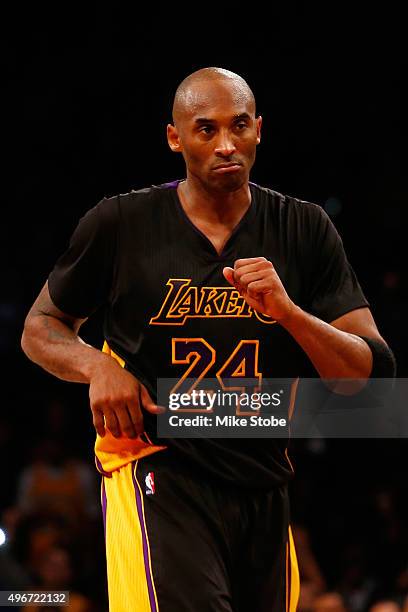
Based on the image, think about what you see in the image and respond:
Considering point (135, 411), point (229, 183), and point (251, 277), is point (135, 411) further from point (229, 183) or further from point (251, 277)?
point (229, 183)

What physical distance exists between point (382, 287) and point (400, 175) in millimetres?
836

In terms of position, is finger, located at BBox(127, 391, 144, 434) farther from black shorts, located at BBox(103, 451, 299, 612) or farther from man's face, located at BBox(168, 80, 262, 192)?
man's face, located at BBox(168, 80, 262, 192)

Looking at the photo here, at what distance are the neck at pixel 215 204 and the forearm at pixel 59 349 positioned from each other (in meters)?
0.50

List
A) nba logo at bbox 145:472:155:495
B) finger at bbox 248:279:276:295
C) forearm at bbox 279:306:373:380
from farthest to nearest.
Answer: nba logo at bbox 145:472:155:495, forearm at bbox 279:306:373:380, finger at bbox 248:279:276:295

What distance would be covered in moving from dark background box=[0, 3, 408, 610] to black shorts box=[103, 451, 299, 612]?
4.24 m

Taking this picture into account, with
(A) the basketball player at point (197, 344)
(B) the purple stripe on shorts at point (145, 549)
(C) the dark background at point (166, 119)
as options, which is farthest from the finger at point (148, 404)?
(C) the dark background at point (166, 119)

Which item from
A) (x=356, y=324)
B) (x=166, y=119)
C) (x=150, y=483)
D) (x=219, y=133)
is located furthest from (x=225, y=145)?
(x=166, y=119)

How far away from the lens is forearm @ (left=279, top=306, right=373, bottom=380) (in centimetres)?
283

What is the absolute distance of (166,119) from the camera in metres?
7.48

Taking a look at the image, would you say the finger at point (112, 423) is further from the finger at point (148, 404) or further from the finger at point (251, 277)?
the finger at point (251, 277)

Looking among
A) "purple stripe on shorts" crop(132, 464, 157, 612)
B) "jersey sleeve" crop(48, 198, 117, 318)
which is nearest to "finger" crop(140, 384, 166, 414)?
"purple stripe on shorts" crop(132, 464, 157, 612)

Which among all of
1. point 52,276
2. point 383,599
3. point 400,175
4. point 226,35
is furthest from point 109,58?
point 52,276

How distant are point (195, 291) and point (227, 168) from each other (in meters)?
0.35

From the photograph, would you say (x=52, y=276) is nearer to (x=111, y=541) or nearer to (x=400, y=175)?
(x=111, y=541)
